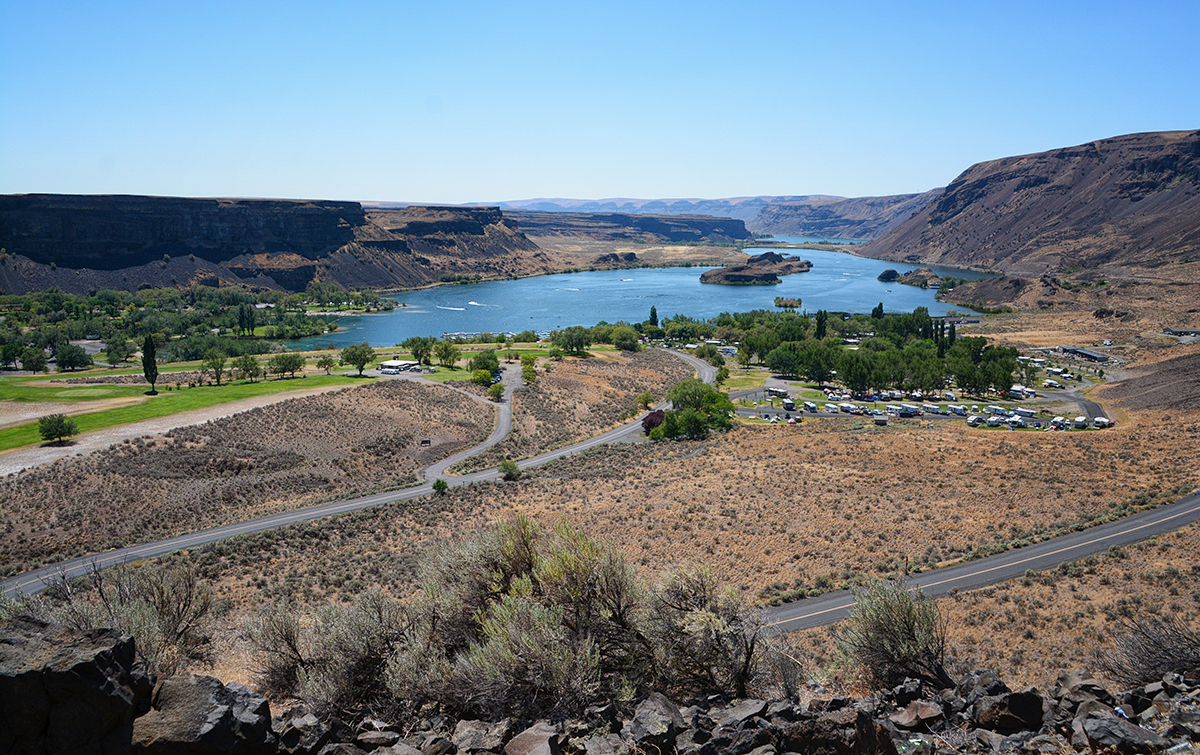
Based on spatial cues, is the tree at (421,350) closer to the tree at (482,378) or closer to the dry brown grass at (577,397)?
the tree at (482,378)

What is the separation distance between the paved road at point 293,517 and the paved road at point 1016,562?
22.3m

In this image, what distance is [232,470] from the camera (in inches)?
1909

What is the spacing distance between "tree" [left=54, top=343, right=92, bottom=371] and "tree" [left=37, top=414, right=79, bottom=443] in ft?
191

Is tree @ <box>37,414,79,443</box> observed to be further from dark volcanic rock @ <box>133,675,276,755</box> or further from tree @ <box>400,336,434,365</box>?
dark volcanic rock @ <box>133,675,276,755</box>

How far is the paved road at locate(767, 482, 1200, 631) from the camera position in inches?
902

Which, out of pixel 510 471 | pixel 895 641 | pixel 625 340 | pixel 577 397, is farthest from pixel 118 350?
pixel 895 641

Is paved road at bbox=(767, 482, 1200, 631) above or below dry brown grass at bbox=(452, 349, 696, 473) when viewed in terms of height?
above

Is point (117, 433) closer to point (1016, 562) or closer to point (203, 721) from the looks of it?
point (203, 721)

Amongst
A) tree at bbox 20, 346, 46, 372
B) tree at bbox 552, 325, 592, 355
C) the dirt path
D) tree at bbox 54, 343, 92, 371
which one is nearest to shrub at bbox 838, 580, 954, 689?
the dirt path

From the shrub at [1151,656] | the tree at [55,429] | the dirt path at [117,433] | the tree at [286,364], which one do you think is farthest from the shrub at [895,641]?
the tree at [286,364]

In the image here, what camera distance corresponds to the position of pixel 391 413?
6462 centimetres

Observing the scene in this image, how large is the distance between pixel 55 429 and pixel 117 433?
4.13 meters

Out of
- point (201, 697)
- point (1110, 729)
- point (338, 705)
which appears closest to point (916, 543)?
point (1110, 729)

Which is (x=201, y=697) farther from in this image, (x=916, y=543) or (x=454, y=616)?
(x=916, y=543)
